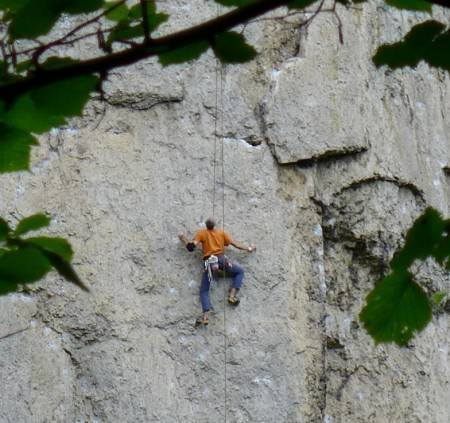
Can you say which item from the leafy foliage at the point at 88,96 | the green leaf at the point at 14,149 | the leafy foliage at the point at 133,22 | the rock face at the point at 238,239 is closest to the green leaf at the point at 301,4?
the leafy foliage at the point at 88,96

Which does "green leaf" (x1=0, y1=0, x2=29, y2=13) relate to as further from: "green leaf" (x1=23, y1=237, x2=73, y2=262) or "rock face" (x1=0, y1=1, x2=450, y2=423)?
"rock face" (x1=0, y1=1, x2=450, y2=423)

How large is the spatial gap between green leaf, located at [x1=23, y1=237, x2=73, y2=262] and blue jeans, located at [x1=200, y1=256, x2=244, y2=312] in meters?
3.49

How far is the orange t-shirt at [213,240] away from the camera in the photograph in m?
4.41

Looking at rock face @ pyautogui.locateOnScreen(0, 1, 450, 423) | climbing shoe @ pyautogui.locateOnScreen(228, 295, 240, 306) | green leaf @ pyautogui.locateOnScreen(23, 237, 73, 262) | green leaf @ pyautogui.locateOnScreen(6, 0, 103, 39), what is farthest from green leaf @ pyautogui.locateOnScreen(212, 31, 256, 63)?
climbing shoe @ pyautogui.locateOnScreen(228, 295, 240, 306)

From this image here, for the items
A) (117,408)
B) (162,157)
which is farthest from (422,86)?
(117,408)

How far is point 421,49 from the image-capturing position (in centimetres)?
89

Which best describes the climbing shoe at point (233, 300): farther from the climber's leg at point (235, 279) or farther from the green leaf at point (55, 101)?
the green leaf at point (55, 101)

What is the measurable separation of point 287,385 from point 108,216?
99 cm

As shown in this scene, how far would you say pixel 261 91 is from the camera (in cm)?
465

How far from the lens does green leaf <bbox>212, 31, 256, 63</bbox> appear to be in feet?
2.97

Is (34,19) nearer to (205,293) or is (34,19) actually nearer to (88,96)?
(88,96)

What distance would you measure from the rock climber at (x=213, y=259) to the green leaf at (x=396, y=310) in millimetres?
3547

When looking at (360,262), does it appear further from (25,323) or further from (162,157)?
(25,323)

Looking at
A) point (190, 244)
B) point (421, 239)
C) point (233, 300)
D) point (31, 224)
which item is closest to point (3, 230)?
point (31, 224)
